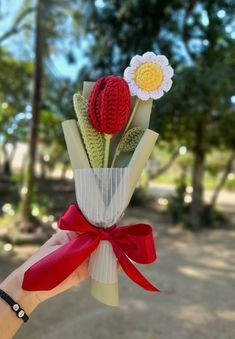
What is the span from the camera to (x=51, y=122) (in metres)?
8.08

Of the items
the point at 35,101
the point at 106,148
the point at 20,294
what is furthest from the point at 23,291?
the point at 35,101

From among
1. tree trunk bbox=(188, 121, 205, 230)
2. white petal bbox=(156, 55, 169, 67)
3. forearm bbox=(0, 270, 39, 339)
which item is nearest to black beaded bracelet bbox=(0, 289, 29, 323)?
forearm bbox=(0, 270, 39, 339)

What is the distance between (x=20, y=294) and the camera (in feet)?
3.41

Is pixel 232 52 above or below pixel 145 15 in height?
below

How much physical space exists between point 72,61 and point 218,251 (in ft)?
14.1

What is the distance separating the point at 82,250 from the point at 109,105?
0.36 m

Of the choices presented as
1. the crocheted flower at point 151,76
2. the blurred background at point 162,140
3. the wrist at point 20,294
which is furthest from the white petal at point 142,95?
the blurred background at point 162,140

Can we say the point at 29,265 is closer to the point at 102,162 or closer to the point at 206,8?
the point at 102,162

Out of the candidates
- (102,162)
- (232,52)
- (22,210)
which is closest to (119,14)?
(232,52)

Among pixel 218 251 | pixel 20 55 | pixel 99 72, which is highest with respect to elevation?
pixel 20 55

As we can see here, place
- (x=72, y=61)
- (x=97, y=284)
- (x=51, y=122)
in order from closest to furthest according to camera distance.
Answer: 1. (x=97, y=284)
2. (x=72, y=61)
3. (x=51, y=122)

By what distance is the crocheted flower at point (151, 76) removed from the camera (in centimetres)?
102

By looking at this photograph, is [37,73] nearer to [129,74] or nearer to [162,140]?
[162,140]

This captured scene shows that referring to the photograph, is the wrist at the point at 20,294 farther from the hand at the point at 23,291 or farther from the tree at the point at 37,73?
the tree at the point at 37,73
